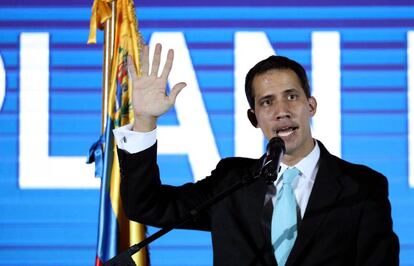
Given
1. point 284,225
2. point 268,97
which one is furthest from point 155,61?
point 284,225

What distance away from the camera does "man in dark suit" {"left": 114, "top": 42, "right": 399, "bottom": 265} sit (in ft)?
6.02

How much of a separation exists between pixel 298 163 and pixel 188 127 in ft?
5.63

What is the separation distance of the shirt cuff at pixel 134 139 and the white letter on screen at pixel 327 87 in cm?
182

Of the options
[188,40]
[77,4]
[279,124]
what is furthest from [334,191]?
[77,4]

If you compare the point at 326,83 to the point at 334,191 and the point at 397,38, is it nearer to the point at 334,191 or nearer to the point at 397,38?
the point at 397,38

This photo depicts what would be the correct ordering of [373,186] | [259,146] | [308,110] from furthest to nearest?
[259,146]
[308,110]
[373,186]

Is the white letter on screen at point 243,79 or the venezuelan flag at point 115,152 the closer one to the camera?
the venezuelan flag at point 115,152

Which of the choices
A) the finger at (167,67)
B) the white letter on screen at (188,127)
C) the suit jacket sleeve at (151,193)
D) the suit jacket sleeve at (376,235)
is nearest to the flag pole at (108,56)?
the white letter on screen at (188,127)

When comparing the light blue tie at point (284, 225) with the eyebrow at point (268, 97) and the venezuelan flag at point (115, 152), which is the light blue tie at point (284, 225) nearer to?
the eyebrow at point (268, 97)

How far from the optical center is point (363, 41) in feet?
12.3

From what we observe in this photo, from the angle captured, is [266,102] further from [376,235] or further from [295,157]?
[376,235]

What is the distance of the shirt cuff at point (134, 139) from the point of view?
6.31 ft

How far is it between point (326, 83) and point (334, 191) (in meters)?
1.84

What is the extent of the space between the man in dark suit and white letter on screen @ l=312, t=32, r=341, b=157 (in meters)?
1.57
